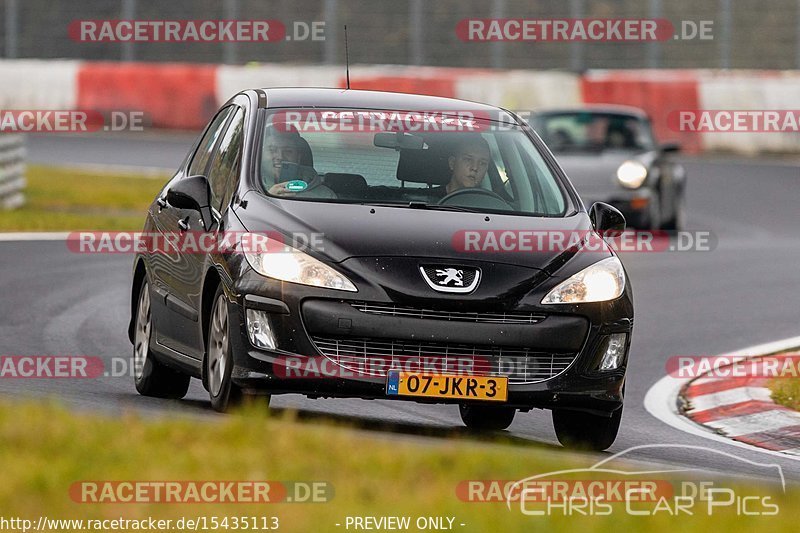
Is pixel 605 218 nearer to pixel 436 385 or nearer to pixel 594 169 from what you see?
pixel 436 385

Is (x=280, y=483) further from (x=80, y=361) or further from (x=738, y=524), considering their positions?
(x=80, y=361)

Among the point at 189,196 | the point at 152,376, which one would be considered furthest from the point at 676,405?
the point at 189,196

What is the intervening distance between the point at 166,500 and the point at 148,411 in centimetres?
319

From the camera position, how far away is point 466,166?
30.8 ft

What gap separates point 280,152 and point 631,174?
1265 centimetres

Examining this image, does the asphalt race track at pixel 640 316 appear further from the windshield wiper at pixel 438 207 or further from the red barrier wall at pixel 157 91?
the red barrier wall at pixel 157 91

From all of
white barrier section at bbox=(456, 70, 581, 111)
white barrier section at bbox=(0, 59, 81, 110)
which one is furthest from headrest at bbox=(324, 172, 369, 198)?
white barrier section at bbox=(0, 59, 81, 110)

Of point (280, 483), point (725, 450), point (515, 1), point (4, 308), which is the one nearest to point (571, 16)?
point (515, 1)

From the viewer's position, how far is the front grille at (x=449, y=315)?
815 cm

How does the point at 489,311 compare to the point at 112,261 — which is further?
the point at 112,261

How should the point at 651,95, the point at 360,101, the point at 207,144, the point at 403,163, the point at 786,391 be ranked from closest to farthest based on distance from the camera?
the point at 403,163
the point at 360,101
the point at 207,144
the point at 786,391
the point at 651,95

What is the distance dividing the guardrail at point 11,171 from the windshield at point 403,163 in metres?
13.2

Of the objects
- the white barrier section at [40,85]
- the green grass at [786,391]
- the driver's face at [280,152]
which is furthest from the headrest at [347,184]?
the white barrier section at [40,85]

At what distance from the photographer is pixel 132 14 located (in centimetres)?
3866
